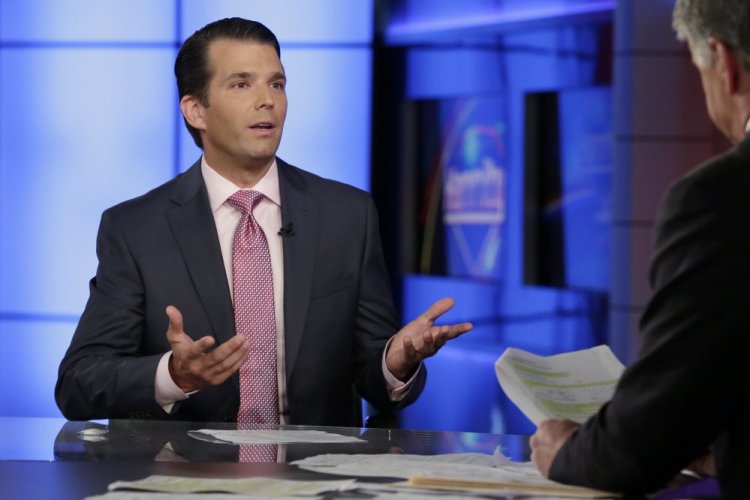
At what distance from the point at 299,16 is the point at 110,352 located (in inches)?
112

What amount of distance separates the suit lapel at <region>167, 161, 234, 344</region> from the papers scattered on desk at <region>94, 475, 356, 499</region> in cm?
93

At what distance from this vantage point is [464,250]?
803 centimetres

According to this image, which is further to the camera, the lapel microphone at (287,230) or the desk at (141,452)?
the lapel microphone at (287,230)

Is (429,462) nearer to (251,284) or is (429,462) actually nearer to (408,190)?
(251,284)

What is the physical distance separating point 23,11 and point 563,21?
10.2 feet

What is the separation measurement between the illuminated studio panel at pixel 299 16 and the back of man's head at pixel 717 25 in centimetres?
368

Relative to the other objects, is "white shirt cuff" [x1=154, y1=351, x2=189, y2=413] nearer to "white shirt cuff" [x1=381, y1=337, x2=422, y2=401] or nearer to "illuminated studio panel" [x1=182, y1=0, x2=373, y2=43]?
"white shirt cuff" [x1=381, y1=337, x2=422, y2=401]

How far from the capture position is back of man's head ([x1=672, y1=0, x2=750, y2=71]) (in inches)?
53.4

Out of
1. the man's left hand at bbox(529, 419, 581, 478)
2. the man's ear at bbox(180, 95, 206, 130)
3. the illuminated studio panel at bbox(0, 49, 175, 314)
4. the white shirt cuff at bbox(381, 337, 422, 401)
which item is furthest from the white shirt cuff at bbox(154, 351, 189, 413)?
the illuminated studio panel at bbox(0, 49, 175, 314)

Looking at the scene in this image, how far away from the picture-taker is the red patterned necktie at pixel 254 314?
2416 mm

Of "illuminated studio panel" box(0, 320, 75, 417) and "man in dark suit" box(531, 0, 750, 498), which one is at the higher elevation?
"man in dark suit" box(531, 0, 750, 498)

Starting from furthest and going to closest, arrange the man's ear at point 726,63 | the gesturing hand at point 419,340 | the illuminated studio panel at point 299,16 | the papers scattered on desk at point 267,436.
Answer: the illuminated studio panel at point 299,16 < the gesturing hand at point 419,340 < the papers scattered on desk at point 267,436 < the man's ear at point 726,63

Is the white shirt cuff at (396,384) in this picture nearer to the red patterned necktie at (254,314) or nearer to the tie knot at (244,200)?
the red patterned necktie at (254,314)

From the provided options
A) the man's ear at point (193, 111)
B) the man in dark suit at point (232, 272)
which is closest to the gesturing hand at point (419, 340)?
the man in dark suit at point (232, 272)
